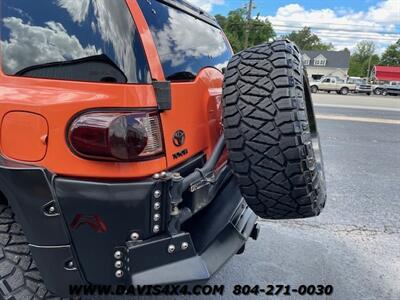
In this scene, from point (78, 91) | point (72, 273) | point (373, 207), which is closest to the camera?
point (78, 91)

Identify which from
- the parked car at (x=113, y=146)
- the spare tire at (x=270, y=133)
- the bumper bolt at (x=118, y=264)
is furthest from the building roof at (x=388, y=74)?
the bumper bolt at (x=118, y=264)

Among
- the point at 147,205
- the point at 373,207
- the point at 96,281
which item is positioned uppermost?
the point at 147,205

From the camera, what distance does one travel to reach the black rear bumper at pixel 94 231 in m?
1.62

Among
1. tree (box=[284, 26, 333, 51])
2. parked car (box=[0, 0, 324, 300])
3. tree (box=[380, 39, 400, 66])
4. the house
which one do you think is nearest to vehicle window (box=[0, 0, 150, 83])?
parked car (box=[0, 0, 324, 300])

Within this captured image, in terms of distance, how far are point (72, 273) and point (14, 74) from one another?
92 centimetres

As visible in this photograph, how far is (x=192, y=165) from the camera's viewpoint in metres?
2.08

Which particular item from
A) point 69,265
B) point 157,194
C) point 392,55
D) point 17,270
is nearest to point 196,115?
point 157,194

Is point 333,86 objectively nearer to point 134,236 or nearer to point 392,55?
point 134,236

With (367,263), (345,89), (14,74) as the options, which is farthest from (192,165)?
(345,89)

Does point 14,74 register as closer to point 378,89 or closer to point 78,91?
point 78,91

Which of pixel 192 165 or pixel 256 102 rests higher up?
pixel 256 102

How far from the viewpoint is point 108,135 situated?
160 centimetres

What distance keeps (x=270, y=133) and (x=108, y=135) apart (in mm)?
750

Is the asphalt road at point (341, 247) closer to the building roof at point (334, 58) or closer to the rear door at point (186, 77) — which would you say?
the rear door at point (186, 77)
